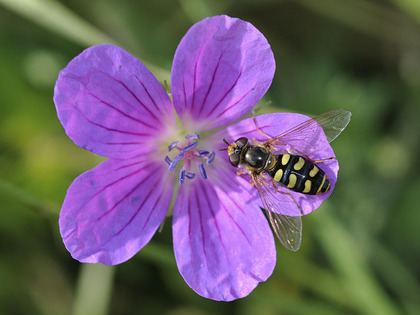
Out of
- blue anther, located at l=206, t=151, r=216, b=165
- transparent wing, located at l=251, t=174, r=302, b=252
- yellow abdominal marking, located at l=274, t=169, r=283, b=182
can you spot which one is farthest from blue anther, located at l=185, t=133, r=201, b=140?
yellow abdominal marking, located at l=274, t=169, r=283, b=182

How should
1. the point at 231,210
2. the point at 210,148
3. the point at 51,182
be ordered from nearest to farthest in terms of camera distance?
the point at 231,210 < the point at 210,148 < the point at 51,182

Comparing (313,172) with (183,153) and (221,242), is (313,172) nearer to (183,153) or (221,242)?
(221,242)

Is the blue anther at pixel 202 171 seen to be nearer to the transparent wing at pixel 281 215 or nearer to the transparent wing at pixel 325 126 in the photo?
the transparent wing at pixel 281 215

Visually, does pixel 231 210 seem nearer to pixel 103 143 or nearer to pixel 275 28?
pixel 103 143

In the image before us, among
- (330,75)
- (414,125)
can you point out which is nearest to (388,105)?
(414,125)

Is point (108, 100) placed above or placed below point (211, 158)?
above

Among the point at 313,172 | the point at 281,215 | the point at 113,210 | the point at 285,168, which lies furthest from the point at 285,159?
the point at 113,210
